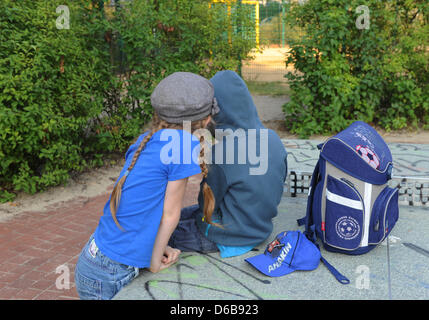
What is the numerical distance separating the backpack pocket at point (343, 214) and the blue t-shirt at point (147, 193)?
2.73 feet

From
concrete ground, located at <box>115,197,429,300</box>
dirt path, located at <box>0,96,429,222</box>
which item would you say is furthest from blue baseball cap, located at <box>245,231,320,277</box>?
dirt path, located at <box>0,96,429,222</box>

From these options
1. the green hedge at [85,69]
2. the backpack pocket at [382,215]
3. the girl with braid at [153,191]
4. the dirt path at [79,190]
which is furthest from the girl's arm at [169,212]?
the green hedge at [85,69]

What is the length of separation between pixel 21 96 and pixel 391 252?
3677 millimetres

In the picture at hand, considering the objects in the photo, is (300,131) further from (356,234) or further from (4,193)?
(356,234)

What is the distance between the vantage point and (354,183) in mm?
2424

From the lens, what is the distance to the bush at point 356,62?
682 centimetres

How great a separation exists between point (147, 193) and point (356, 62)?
5.77 m

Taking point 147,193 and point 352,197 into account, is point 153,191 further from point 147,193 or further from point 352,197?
point 352,197

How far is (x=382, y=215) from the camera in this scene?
2.44 m

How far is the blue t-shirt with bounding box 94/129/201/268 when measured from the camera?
2.08 m

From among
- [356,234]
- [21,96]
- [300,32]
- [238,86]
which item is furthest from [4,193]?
[300,32]

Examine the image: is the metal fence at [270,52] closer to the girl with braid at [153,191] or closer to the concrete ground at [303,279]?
the concrete ground at [303,279]

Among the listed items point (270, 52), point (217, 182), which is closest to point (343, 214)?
point (217, 182)

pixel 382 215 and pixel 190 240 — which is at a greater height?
pixel 382 215
